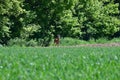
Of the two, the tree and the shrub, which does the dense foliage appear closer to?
the tree

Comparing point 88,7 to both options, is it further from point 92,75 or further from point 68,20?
point 92,75

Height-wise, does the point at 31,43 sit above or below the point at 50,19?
below

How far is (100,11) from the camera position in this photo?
117 feet

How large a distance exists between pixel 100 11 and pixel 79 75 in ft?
97.3

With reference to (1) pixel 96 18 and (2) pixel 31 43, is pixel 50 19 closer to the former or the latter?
(2) pixel 31 43

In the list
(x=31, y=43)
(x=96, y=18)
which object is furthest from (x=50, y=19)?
(x=96, y=18)

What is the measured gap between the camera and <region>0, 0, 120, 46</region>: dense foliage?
2753cm

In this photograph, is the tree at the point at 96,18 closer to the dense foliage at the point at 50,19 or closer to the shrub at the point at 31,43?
the dense foliage at the point at 50,19

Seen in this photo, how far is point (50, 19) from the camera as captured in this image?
30.7 m

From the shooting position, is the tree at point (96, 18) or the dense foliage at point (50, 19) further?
the tree at point (96, 18)

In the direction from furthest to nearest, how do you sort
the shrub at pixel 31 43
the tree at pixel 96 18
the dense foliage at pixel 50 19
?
the tree at pixel 96 18
the shrub at pixel 31 43
the dense foliage at pixel 50 19

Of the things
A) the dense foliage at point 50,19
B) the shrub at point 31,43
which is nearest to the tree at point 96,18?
the dense foliage at point 50,19

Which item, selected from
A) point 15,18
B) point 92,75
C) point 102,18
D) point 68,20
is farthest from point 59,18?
point 92,75

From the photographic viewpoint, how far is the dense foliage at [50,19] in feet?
90.3
